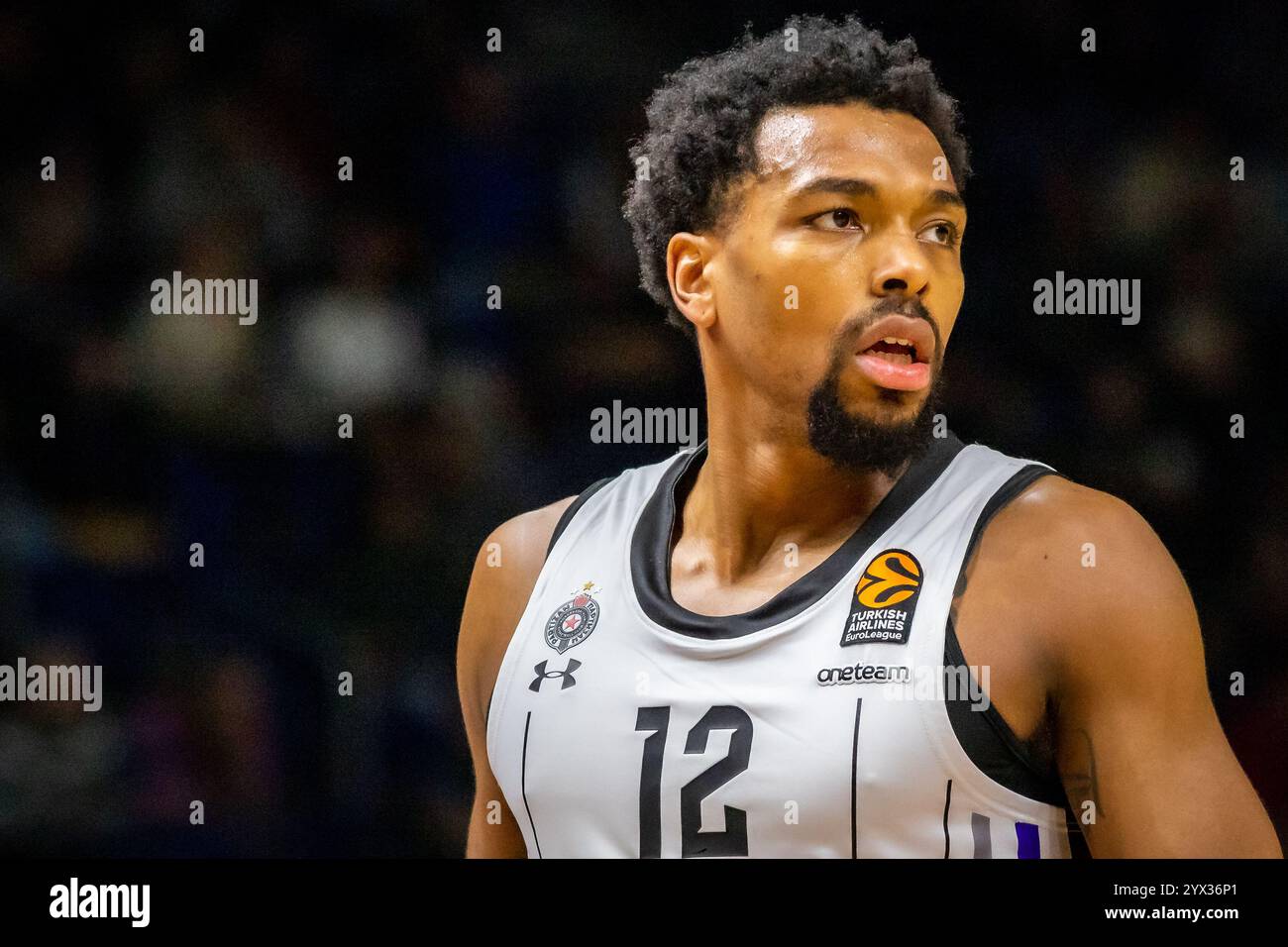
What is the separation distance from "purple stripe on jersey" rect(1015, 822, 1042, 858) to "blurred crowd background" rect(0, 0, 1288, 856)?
103cm

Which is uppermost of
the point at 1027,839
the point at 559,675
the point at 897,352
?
the point at 897,352

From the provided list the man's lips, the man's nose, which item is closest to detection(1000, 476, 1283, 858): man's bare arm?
the man's lips

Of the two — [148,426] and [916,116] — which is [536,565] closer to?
[148,426]

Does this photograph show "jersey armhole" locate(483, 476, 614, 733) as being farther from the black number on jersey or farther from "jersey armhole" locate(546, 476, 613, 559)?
the black number on jersey

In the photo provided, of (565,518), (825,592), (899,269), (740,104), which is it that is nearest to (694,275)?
(740,104)

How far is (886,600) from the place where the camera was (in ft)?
6.94

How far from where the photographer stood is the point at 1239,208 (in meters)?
2.45

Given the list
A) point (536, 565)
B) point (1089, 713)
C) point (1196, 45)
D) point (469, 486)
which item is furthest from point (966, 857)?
point (1196, 45)

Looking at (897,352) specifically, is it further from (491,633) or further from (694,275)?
(491,633)

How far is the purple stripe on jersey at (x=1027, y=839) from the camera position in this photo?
2039 mm

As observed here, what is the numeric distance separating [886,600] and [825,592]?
112 mm

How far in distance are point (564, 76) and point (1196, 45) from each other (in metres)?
1.22

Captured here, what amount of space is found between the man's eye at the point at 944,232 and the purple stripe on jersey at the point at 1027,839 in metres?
0.99

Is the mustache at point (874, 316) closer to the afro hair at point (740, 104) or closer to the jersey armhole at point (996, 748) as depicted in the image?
the afro hair at point (740, 104)
